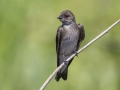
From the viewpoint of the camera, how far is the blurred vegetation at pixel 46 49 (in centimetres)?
→ 397

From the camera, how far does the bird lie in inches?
157

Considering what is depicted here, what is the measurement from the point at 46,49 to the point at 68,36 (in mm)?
251

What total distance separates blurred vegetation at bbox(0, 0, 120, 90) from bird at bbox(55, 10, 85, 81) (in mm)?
87

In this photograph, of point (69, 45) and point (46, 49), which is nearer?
point (69, 45)

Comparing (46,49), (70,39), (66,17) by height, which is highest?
(66,17)

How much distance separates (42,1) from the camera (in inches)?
179

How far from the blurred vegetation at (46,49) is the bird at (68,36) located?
9 cm

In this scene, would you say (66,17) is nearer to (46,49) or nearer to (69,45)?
(69,45)

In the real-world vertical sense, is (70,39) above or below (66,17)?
below

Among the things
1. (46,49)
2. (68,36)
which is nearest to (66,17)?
(68,36)

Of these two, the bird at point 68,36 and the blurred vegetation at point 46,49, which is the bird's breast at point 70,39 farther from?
the blurred vegetation at point 46,49

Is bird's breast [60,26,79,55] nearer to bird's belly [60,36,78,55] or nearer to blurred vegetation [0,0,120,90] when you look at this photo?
bird's belly [60,36,78,55]

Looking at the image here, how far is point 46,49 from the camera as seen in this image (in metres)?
4.17

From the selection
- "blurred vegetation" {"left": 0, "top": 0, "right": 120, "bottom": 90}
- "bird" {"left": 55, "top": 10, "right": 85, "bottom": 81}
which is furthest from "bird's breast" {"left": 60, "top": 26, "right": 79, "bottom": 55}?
"blurred vegetation" {"left": 0, "top": 0, "right": 120, "bottom": 90}
